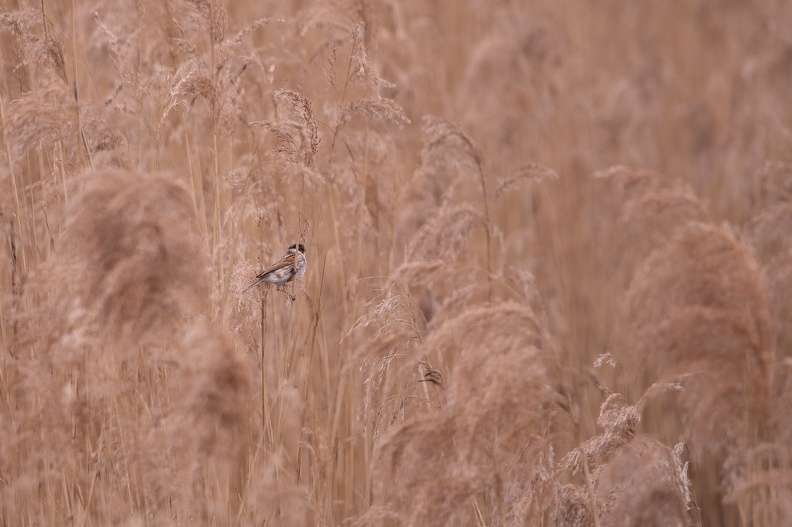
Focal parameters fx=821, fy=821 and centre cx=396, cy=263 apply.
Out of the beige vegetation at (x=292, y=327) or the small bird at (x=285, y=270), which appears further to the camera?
the small bird at (x=285, y=270)

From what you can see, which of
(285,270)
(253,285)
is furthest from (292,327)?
(253,285)

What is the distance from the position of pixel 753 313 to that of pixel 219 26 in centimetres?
206

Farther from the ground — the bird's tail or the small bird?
the small bird

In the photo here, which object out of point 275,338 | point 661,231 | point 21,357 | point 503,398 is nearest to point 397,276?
point 503,398

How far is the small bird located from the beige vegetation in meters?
0.06

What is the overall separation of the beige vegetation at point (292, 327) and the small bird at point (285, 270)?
6cm

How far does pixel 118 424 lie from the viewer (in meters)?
2.54

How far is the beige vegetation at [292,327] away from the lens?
212 cm

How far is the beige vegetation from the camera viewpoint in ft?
6.97

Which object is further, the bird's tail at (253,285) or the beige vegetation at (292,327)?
the bird's tail at (253,285)

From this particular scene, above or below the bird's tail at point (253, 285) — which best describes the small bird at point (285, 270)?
above

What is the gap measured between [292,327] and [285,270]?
0.27m

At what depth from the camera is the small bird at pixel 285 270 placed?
2.66 metres

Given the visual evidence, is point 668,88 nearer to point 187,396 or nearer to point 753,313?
point 753,313
